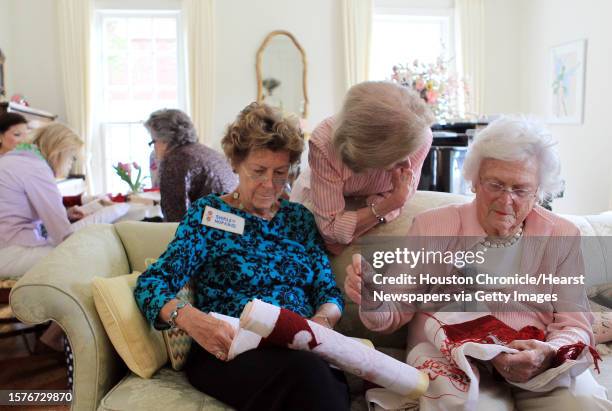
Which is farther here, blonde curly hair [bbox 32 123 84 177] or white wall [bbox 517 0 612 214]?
white wall [bbox 517 0 612 214]

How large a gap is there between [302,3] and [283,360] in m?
5.53

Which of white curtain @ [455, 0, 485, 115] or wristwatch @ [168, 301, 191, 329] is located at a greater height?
white curtain @ [455, 0, 485, 115]

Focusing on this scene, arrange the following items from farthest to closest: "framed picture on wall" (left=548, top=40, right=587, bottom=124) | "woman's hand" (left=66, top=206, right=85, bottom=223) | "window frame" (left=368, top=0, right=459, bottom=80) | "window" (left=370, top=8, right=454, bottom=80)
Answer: "window" (left=370, top=8, right=454, bottom=80), "window frame" (left=368, top=0, right=459, bottom=80), "framed picture on wall" (left=548, top=40, right=587, bottom=124), "woman's hand" (left=66, top=206, right=85, bottom=223)

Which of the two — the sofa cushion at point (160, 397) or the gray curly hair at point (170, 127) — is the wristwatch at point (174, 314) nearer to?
the sofa cushion at point (160, 397)

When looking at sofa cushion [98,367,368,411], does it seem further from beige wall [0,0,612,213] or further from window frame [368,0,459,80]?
window frame [368,0,459,80]

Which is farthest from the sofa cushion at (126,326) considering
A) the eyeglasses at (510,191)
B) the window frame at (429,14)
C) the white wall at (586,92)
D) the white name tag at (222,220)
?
the window frame at (429,14)

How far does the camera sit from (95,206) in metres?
3.50

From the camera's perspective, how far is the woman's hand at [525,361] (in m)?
1.38

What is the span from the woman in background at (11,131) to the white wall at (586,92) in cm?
471

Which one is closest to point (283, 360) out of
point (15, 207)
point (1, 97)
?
point (15, 207)

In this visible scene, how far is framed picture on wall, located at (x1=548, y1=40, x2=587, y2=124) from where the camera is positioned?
5285mm

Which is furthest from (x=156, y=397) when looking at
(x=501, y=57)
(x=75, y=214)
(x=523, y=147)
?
(x=501, y=57)

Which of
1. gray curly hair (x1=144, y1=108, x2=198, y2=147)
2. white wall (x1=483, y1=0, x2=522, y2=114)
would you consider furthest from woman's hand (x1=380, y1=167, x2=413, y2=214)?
white wall (x1=483, y1=0, x2=522, y2=114)

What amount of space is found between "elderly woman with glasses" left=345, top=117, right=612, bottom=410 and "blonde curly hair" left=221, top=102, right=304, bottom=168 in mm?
478
